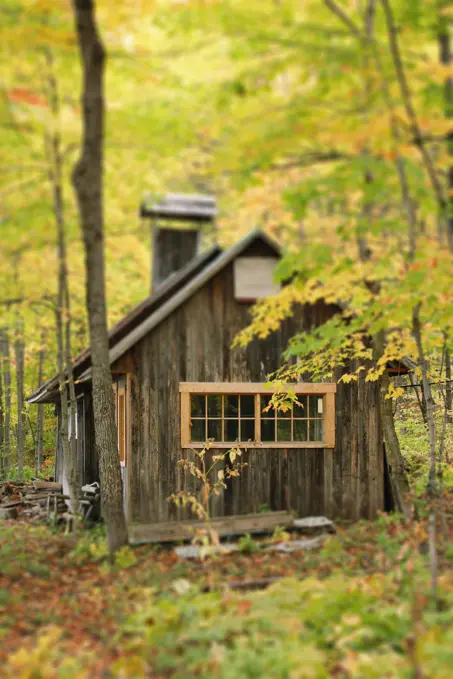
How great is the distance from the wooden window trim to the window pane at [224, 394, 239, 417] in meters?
0.20

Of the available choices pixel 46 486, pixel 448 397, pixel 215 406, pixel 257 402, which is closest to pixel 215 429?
pixel 215 406

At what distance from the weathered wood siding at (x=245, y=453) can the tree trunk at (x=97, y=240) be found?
8.05 feet

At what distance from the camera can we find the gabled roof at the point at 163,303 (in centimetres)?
1209

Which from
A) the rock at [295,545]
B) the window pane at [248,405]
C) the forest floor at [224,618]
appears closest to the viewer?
the forest floor at [224,618]

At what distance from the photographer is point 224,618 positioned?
244 inches

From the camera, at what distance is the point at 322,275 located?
8.45 m

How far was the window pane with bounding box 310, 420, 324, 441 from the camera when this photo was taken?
13144 millimetres

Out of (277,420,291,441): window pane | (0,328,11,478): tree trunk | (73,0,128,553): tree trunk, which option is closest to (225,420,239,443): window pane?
(277,420,291,441): window pane

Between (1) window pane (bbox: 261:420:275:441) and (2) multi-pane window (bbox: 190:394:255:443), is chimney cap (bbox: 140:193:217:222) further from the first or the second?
(1) window pane (bbox: 261:420:275:441)

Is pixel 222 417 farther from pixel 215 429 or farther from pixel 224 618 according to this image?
pixel 224 618

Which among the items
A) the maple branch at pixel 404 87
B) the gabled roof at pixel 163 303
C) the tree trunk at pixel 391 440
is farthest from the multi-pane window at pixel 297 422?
the maple branch at pixel 404 87

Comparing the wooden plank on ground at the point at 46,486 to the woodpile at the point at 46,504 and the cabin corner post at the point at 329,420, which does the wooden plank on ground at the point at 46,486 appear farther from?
the cabin corner post at the point at 329,420

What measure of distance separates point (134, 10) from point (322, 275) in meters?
3.69

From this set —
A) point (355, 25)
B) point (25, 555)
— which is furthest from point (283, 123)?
point (25, 555)
